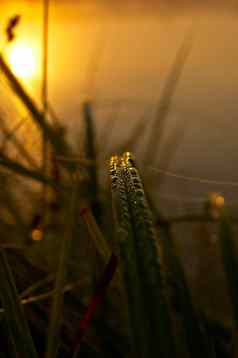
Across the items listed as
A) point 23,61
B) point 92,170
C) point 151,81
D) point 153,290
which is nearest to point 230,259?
point 153,290

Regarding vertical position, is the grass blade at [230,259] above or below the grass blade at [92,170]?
below

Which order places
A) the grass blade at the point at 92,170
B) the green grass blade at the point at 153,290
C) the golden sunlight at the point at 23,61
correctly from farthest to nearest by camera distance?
1. the golden sunlight at the point at 23,61
2. the grass blade at the point at 92,170
3. the green grass blade at the point at 153,290

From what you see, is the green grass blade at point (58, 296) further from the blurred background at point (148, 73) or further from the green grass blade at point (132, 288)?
the blurred background at point (148, 73)

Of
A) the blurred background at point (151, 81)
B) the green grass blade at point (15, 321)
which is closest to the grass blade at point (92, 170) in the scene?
the blurred background at point (151, 81)

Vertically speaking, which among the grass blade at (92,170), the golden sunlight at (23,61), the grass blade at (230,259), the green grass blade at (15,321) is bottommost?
the green grass blade at (15,321)


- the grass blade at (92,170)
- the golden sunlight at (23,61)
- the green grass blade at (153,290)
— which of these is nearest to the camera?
the green grass blade at (153,290)

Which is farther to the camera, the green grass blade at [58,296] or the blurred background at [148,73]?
the blurred background at [148,73]

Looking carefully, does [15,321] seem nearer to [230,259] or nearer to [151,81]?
[230,259]

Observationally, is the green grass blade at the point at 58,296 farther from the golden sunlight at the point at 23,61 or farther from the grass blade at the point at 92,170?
the golden sunlight at the point at 23,61

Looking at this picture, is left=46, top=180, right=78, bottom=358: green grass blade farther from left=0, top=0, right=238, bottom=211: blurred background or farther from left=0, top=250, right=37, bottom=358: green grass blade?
left=0, top=0, right=238, bottom=211: blurred background

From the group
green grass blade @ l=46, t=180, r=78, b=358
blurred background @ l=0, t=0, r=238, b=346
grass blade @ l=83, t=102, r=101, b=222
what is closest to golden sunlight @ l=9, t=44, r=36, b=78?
blurred background @ l=0, t=0, r=238, b=346
